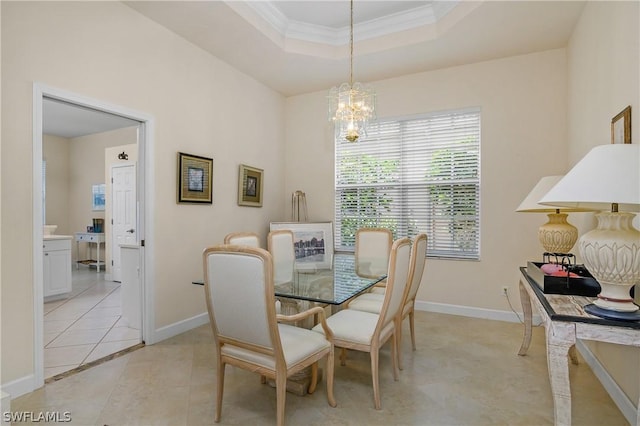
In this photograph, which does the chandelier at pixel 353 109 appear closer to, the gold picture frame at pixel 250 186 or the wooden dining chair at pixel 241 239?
the wooden dining chair at pixel 241 239

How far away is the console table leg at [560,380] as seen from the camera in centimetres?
160

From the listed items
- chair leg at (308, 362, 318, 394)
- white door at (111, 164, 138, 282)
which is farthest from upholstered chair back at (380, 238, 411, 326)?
white door at (111, 164, 138, 282)

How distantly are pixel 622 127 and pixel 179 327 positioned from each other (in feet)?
13.2

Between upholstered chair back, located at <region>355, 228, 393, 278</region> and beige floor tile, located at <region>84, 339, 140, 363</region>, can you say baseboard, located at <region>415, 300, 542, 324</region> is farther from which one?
beige floor tile, located at <region>84, 339, 140, 363</region>

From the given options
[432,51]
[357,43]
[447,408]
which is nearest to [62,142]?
[357,43]

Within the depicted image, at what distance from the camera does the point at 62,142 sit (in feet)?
24.7

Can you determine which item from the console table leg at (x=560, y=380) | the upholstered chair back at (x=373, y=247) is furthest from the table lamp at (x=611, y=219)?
the upholstered chair back at (x=373, y=247)

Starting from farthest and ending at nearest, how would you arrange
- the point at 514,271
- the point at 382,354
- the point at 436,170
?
the point at 436,170 < the point at 514,271 < the point at 382,354

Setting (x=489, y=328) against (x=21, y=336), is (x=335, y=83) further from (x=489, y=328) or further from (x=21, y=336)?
(x=21, y=336)

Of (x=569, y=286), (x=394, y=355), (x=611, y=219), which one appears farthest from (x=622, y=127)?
(x=394, y=355)

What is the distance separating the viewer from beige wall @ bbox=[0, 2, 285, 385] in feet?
7.34

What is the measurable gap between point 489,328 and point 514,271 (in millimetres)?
738

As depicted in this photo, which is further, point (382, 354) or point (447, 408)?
point (382, 354)

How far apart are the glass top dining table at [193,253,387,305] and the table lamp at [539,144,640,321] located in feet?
4.06
